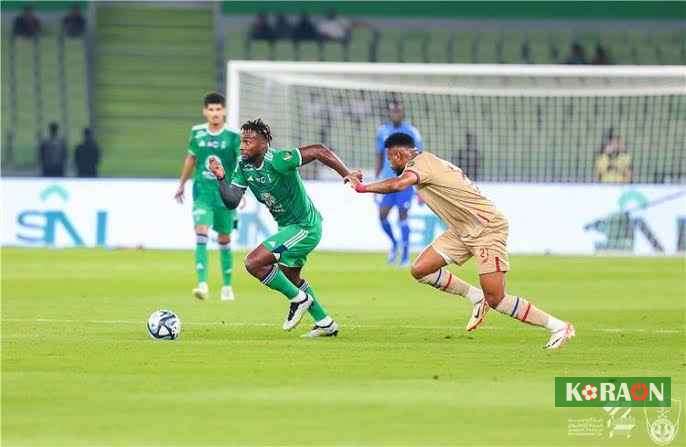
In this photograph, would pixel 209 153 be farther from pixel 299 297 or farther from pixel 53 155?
pixel 53 155

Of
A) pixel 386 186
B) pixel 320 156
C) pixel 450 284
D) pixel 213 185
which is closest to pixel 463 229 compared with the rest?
pixel 450 284

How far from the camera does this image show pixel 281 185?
1416cm

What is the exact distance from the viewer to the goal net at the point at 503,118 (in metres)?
29.6

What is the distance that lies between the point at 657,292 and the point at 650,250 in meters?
7.51

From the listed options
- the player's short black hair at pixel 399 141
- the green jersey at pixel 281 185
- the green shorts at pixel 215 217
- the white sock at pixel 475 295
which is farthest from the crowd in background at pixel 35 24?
the player's short black hair at pixel 399 141

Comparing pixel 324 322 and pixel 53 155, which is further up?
pixel 324 322

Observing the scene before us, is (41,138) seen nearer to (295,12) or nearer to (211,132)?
(295,12)

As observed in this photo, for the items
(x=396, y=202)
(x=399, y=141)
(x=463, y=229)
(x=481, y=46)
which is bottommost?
(x=396, y=202)

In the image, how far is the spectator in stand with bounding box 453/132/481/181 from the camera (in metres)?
30.1

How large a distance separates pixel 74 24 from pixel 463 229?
25.0 m

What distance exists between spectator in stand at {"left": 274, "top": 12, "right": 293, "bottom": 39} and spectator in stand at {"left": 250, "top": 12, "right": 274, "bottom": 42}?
132 millimetres

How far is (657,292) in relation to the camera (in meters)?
20.3

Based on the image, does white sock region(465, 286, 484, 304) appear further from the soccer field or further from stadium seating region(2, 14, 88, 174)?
stadium seating region(2, 14, 88, 174)

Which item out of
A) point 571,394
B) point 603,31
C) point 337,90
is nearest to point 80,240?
point 337,90
